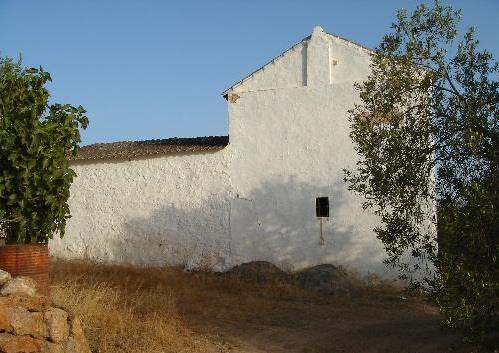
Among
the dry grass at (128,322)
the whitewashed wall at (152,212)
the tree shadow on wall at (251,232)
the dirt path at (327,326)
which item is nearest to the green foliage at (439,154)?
the dirt path at (327,326)

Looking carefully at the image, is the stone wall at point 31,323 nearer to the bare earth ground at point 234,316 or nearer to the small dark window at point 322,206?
the bare earth ground at point 234,316

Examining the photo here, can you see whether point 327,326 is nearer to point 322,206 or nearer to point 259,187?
point 322,206

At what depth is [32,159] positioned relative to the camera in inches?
318

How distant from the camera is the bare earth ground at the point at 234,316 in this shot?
29.7 ft

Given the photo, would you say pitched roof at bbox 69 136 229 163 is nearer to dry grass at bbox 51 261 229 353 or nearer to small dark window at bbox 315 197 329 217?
small dark window at bbox 315 197 329 217

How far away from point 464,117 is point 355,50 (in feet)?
31.8

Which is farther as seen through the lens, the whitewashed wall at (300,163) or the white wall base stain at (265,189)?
the white wall base stain at (265,189)

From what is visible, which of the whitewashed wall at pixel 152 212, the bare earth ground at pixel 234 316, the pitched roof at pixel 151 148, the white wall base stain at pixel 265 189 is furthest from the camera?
the pitched roof at pixel 151 148

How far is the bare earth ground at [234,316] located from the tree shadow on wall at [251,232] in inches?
52.2

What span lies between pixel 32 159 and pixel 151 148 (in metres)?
10.8

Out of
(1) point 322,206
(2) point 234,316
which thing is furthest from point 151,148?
(2) point 234,316

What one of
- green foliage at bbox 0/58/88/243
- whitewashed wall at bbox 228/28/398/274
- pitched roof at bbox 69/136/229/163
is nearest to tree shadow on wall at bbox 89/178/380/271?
whitewashed wall at bbox 228/28/398/274

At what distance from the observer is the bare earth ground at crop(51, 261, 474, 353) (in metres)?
9.05

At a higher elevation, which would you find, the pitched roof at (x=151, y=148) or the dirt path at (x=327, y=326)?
the pitched roof at (x=151, y=148)
